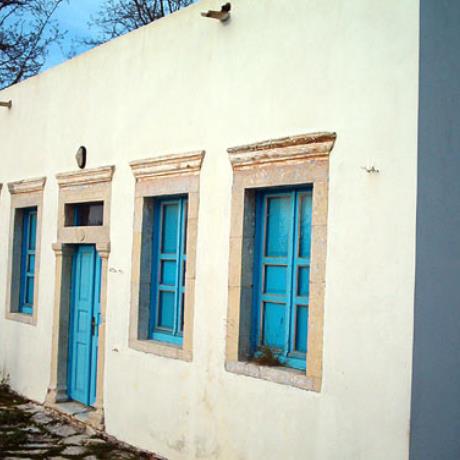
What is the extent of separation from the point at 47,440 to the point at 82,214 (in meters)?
2.60

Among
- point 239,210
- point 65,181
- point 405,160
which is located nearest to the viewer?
point 405,160

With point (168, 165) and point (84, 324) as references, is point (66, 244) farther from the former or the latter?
point (168, 165)

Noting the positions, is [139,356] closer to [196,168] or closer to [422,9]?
[196,168]

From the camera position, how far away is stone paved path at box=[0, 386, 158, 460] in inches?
264

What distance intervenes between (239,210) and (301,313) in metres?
0.97

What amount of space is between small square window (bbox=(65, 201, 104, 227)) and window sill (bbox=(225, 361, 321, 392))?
3.04 m

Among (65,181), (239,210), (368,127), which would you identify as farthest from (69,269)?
(368,127)

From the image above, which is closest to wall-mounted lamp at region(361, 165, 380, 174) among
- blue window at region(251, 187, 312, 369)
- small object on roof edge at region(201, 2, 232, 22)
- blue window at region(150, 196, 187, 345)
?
blue window at region(251, 187, 312, 369)

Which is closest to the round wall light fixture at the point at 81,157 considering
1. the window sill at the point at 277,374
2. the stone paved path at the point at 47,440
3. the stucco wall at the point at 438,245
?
the stone paved path at the point at 47,440

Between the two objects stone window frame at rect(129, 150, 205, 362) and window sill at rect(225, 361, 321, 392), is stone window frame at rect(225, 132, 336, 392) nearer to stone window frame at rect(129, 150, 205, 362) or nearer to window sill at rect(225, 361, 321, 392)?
window sill at rect(225, 361, 321, 392)

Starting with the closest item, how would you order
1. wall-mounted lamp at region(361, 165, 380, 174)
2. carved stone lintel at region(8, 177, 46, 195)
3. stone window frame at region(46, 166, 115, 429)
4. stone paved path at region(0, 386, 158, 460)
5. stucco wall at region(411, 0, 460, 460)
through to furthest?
1. stucco wall at region(411, 0, 460, 460)
2. wall-mounted lamp at region(361, 165, 380, 174)
3. stone paved path at region(0, 386, 158, 460)
4. stone window frame at region(46, 166, 115, 429)
5. carved stone lintel at region(8, 177, 46, 195)

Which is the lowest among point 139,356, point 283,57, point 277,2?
point 139,356

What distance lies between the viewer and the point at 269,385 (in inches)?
214

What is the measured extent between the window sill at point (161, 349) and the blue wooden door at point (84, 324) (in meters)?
1.14
